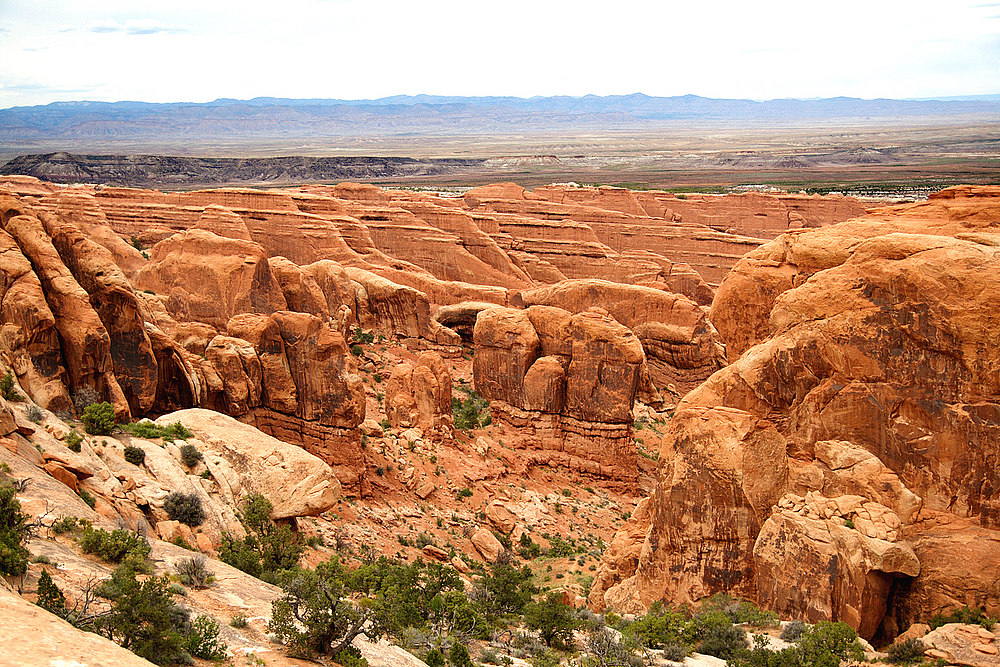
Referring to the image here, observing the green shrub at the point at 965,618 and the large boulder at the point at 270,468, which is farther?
the large boulder at the point at 270,468

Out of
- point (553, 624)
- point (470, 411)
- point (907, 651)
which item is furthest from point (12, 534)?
point (470, 411)

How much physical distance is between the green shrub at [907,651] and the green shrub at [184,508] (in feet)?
46.7

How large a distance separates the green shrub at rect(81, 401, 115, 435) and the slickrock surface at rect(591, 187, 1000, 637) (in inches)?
520

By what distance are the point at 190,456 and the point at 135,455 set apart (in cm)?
132

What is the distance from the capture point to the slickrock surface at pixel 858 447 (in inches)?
678

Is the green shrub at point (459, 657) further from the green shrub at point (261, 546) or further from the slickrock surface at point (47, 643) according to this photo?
the slickrock surface at point (47, 643)

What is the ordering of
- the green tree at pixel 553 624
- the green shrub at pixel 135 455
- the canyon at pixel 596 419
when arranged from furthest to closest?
the green shrub at pixel 135 455 < the canyon at pixel 596 419 < the green tree at pixel 553 624

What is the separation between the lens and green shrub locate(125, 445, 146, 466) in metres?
18.9

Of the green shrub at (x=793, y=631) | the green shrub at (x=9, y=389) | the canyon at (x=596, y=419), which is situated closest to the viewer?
the green shrub at (x=793, y=631)

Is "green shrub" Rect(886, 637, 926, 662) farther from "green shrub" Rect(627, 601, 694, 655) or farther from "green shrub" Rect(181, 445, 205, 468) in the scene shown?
"green shrub" Rect(181, 445, 205, 468)

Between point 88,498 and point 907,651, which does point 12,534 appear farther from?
point 907,651

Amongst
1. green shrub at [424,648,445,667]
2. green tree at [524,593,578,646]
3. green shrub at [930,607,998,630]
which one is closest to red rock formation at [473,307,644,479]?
green tree at [524,593,578,646]

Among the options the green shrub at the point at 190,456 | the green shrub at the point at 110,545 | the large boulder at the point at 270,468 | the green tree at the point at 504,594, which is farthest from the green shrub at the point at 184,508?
the green tree at the point at 504,594

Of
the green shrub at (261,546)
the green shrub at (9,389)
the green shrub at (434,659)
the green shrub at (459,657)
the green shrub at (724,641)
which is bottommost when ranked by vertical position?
the green shrub at (724,641)
